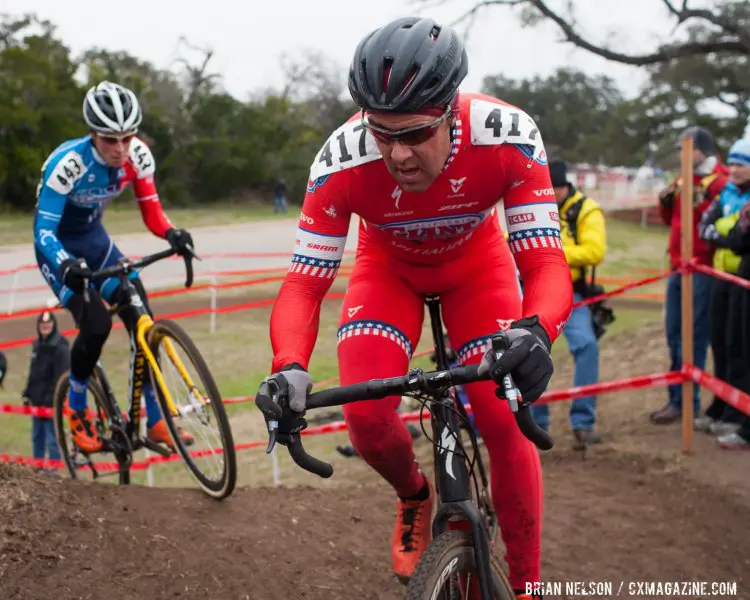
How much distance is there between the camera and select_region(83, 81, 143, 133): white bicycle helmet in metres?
5.10

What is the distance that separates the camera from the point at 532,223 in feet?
9.78

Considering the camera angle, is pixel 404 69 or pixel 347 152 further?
pixel 347 152

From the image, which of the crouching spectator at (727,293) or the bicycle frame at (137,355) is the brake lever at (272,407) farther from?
the crouching spectator at (727,293)

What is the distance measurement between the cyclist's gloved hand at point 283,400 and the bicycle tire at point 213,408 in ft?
6.45

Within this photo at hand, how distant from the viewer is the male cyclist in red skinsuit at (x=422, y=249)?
263cm

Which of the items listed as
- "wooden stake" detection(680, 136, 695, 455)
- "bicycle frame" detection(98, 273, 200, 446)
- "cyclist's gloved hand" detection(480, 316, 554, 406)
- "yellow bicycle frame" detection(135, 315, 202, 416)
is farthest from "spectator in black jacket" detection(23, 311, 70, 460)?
"cyclist's gloved hand" detection(480, 316, 554, 406)

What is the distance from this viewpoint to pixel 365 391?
2.42m

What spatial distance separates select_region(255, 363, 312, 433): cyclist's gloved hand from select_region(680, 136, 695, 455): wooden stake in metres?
4.53

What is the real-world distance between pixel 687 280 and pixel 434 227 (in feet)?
12.4

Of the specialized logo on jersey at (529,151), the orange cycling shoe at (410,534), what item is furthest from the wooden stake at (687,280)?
the specialized logo on jersey at (529,151)

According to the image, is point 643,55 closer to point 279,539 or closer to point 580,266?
point 580,266

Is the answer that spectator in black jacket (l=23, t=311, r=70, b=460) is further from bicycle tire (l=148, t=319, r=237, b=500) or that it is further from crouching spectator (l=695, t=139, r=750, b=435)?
crouching spectator (l=695, t=139, r=750, b=435)

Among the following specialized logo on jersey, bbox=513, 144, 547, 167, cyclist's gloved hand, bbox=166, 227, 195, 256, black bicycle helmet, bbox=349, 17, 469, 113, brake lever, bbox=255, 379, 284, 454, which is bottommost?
brake lever, bbox=255, 379, 284, 454

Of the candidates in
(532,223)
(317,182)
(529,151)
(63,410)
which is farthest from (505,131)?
(63,410)
